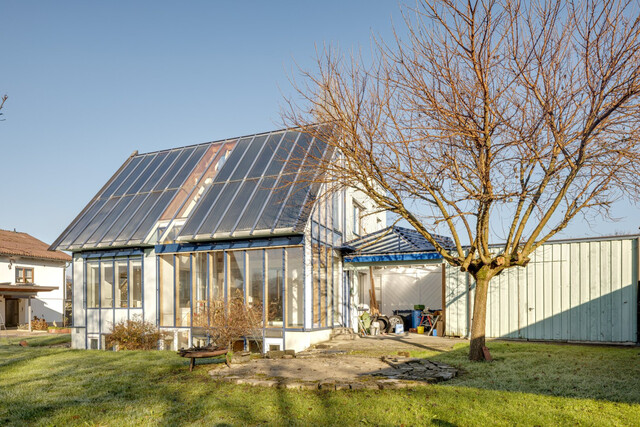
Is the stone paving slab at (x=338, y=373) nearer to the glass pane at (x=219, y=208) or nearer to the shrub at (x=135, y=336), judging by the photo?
the glass pane at (x=219, y=208)

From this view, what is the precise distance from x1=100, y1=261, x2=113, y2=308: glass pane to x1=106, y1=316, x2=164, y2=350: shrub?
2.02 meters

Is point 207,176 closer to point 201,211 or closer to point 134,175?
point 201,211

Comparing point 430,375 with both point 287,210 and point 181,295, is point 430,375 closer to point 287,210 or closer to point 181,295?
point 287,210

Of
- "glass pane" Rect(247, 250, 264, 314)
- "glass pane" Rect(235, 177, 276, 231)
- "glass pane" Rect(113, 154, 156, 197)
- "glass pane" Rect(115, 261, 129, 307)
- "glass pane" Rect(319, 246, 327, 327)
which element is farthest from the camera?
"glass pane" Rect(113, 154, 156, 197)

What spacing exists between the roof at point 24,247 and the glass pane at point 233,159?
18.2 metres

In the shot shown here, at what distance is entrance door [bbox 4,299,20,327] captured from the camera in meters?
32.8

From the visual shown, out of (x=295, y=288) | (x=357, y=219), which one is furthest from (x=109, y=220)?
(x=357, y=219)

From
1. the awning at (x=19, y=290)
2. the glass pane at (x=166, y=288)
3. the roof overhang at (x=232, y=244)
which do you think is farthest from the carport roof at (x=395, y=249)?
the awning at (x=19, y=290)

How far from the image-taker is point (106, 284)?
61.7 ft

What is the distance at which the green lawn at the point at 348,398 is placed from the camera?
6.78m

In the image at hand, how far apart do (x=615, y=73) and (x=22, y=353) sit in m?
16.6

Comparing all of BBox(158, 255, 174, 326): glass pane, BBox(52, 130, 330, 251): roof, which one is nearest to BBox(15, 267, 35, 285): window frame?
BBox(52, 130, 330, 251): roof

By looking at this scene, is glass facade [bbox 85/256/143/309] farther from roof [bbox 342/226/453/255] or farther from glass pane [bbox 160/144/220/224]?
roof [bbox 342/226/453/255]

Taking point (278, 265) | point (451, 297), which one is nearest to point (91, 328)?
point (278, 265)
